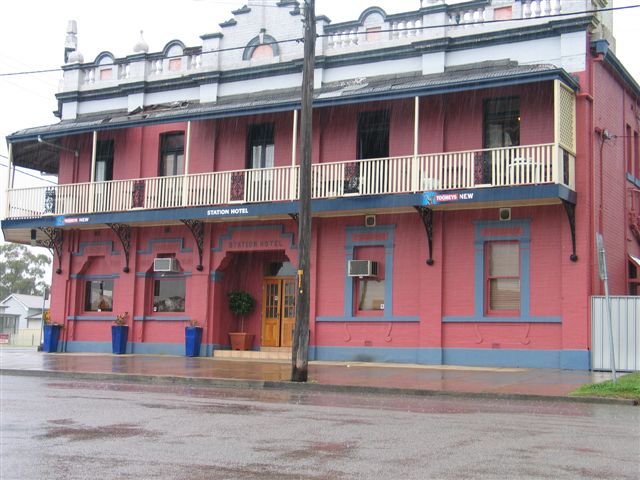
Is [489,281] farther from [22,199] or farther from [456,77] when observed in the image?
[22,199]

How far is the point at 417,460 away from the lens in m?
7.68

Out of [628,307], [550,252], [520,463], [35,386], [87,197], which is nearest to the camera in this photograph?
[520,463]

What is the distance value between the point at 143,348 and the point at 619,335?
14700mm

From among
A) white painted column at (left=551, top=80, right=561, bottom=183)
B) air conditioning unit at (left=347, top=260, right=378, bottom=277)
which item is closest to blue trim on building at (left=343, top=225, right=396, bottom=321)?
air conditioning unit at (left=347, top=260, right=378, bottom=277)

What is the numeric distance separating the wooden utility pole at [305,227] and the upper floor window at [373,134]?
21.6 feet

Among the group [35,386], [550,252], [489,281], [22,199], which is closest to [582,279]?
[550,252]

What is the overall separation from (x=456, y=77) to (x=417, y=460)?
1519 centimetres

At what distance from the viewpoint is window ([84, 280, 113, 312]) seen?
27688 mm

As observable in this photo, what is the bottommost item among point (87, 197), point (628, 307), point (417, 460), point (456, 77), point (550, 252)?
point (417, 460)

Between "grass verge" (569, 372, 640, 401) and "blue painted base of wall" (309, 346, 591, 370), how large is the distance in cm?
477

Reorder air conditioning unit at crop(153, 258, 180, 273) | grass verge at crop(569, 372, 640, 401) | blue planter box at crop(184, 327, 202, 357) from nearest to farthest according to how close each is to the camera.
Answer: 1. grass verge at crop(569, 372, 640, 401)
2. blue planter box at crop(184, 327, 202, 357)
3. air conditioning unit at crop(153, 258, 180, 273)

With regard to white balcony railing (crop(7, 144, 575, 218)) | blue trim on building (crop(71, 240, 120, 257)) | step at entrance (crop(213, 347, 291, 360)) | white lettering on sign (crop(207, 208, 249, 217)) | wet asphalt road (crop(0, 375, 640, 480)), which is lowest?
wet asphalt road (crop(0, 375, 640, 480))

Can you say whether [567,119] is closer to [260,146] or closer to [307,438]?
[260,146]

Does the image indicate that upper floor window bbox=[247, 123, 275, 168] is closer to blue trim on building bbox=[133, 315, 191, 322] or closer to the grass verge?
blue trim on building bbox=[133, 315, 191, 322]
